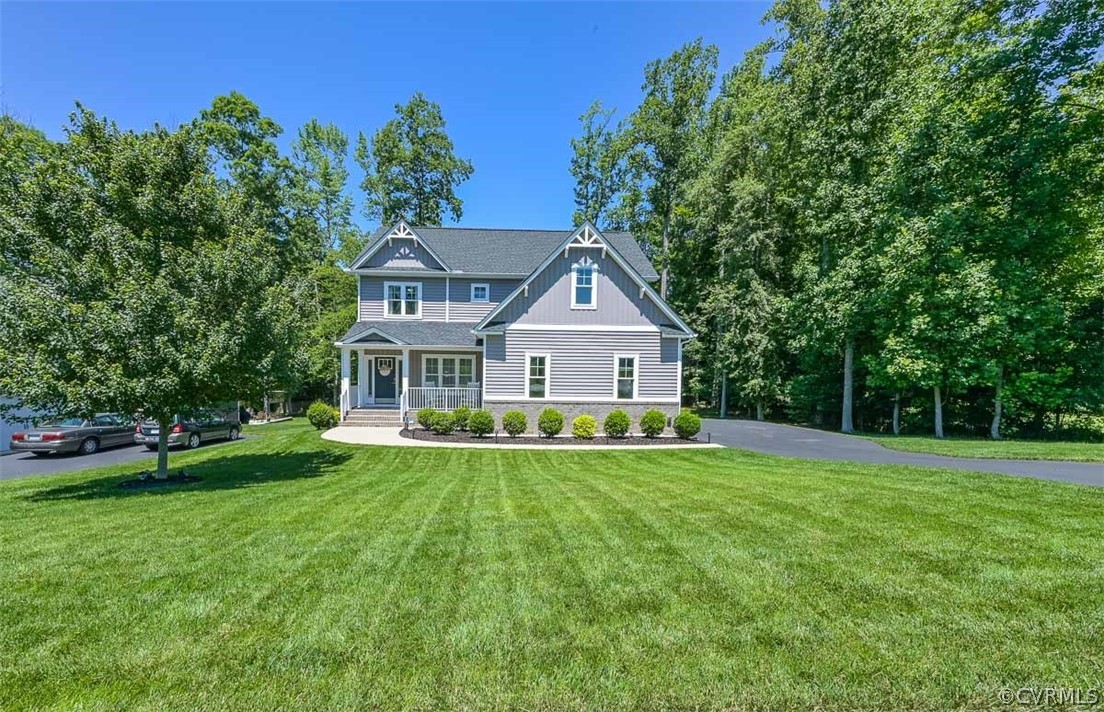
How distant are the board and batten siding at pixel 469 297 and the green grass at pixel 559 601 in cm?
1459

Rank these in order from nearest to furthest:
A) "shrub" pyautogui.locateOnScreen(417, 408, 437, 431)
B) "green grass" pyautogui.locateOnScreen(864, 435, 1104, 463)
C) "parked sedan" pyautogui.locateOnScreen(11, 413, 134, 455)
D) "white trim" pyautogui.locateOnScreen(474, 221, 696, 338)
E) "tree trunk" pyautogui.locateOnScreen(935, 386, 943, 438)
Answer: "green grass" pyautogui.locateOnScreen(864, 435, 1104, 463) < "parked sedan" pyautogui.locateOnScreen(11, 413, 134, 455) < "shrub" pyautogui.locateOnScreen(417, 408, 437, 431) < "white trim" pyautogui.locateOnScreen(474, 221, 696, 338) < "tree trunk" pyautogui.locateOnScreen(935, 386, 943, 438)

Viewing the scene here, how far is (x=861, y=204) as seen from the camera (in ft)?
63.0

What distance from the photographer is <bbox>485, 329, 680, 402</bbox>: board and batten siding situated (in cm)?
1672

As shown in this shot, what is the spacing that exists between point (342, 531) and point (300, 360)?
6.03 meters

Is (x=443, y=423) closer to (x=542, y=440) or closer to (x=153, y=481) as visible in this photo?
(x=542, y=440)

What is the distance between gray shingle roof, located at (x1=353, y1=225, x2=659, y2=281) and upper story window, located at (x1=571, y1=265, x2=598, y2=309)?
4.48 m

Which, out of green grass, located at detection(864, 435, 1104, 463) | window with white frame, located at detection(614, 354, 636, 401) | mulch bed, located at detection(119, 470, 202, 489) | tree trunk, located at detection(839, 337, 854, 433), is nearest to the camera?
mulch bed, located at detection(119, 470, 202, 489)

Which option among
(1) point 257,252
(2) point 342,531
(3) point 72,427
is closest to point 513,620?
(2) point 342,531

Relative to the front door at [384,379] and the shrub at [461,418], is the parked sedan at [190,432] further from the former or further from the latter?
the shrub at [461,418]

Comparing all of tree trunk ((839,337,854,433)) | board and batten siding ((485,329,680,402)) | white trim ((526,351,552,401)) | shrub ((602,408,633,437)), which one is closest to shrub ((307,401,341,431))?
board and batten siding ((485,329,680,402))

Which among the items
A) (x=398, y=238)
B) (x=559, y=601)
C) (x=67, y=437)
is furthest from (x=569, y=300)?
(x=67, y=437)

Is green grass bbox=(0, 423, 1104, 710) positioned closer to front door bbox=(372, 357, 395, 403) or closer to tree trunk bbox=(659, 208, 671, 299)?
front door bbox=(372, 357, 395, 403)

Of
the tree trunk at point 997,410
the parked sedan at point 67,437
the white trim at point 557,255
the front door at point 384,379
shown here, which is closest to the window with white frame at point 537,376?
the white trim at point 557,255

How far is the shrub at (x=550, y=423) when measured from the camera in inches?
615
